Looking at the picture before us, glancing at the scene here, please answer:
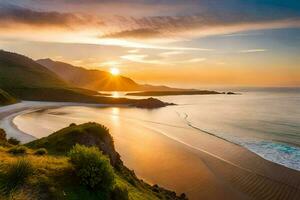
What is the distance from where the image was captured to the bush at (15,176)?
36.2 feet

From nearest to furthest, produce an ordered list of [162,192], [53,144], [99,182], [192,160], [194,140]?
[99,182]
[53,144]
[162,192]
[192,160]
[194,140]

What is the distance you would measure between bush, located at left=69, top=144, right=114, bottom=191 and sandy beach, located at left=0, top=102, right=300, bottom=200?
13306mm

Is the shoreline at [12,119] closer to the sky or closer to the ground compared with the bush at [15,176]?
closer to the ground

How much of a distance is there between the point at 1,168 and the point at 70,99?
16274cm

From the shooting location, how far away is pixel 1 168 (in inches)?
477

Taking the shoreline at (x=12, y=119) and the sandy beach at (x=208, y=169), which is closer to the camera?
the sandy beach at (x=208, y=169)

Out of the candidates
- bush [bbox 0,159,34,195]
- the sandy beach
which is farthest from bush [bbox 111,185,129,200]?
the sandy beach

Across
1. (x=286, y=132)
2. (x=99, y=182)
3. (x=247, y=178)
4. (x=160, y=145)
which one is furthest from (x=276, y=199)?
(x=286, y=132)

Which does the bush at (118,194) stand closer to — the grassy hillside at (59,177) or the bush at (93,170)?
the grassy hillside at (59,177)

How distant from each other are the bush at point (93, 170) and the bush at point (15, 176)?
6.46ft

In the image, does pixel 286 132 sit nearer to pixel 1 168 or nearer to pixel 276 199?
pixel 276 199

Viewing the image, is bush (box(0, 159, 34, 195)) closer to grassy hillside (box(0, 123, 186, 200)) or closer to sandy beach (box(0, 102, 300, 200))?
grassy hillside (box(0, 123, 186, 200))

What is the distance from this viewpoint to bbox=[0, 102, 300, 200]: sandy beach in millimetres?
26128

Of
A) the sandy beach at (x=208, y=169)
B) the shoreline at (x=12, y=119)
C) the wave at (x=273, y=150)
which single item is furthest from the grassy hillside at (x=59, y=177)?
the shoreline at (x=12, y=119)
